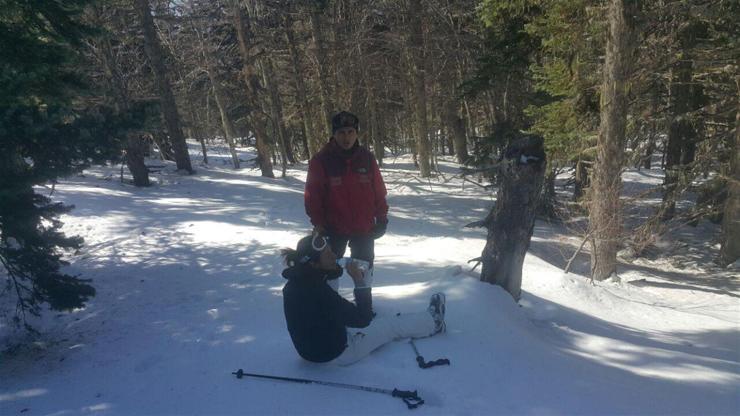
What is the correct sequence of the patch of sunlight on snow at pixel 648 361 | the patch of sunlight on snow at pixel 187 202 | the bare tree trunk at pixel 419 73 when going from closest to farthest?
the patch of sunlight on snow at pixel 648 361, the patch of sunlight on snow at pixel 187 202, the bare tree trunk at pixel 419 73

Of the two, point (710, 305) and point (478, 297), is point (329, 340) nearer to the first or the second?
point (478, 297)

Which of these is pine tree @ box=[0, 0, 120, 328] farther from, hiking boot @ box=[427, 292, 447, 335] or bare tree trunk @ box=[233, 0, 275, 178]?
bare tree trunk @ box=[233, 0, 275, 178]

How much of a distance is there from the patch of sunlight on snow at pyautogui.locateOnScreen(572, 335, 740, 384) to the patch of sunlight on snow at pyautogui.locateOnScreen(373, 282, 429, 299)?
1.88 m

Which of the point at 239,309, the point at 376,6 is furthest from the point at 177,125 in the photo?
the point at 239,309

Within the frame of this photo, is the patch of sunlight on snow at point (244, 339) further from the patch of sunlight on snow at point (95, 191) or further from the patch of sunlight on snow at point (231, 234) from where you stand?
the patch of sunlight on snow at point (95, 191)

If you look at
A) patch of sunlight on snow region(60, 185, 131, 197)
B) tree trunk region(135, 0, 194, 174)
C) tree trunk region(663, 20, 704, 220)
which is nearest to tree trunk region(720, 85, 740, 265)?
A: tree trunk region(663, 20, 704, 220)

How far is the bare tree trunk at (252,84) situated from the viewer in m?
14.8

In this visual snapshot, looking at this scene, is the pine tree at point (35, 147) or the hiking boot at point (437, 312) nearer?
the hiking boot at point (437, 312)

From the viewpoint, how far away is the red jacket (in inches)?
161

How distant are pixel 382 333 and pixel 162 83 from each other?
1380 cm

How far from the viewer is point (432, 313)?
3.91m

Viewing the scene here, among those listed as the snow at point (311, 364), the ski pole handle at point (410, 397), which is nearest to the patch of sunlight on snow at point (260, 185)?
the snow at point (311, 364)

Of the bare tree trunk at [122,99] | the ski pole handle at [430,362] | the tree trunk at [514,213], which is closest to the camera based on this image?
the ski pole handle at [430,362]

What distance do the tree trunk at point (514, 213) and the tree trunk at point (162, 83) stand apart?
40.5ft
